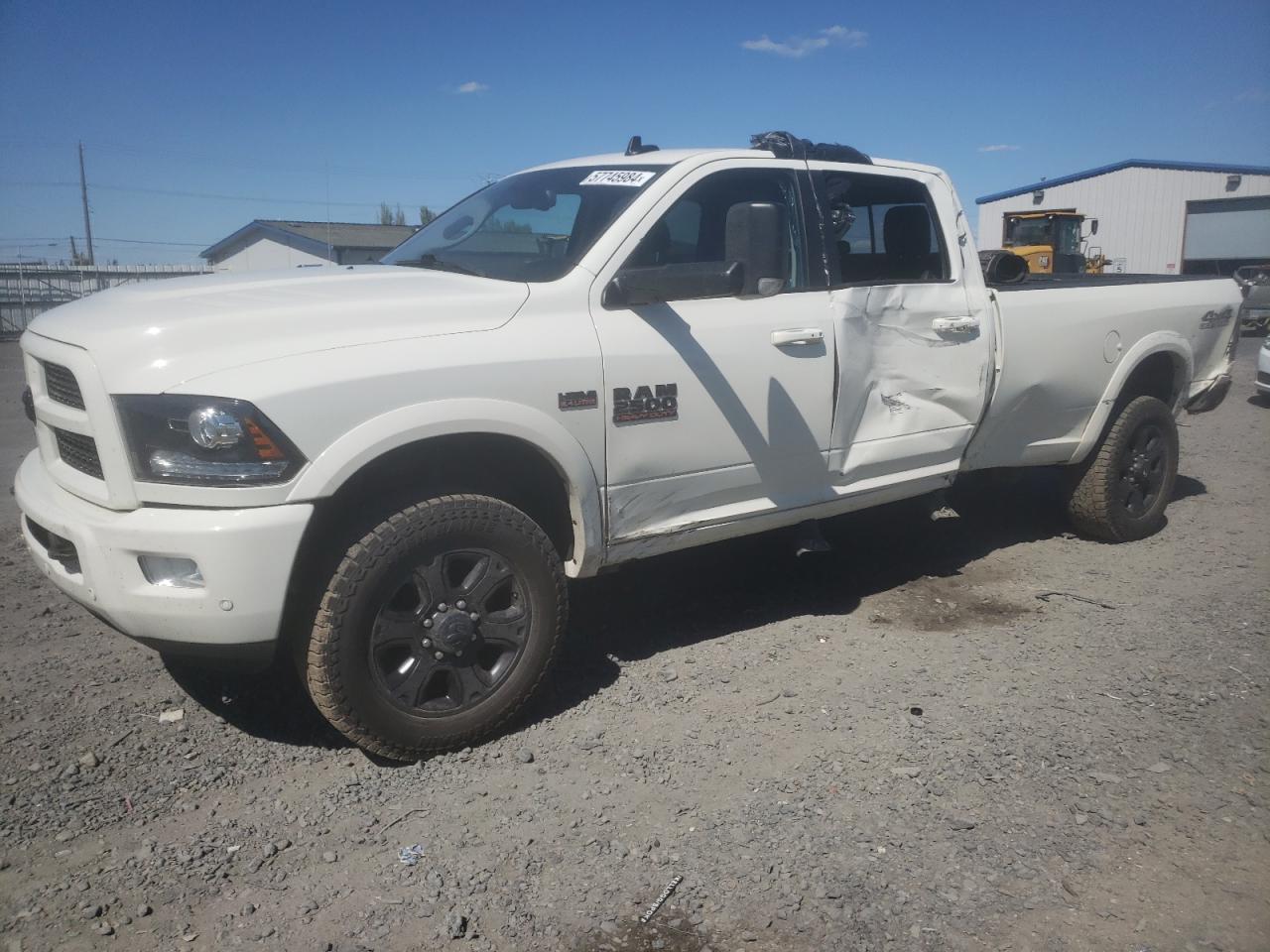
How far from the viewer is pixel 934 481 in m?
4.86

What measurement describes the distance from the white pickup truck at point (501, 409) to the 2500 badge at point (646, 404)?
1 centimetres

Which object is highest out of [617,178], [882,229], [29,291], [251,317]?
[617,178]

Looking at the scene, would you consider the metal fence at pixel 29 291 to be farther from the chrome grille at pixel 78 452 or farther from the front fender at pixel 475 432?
the front fender at pixel 475 432

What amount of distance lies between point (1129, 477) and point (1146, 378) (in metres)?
0.62

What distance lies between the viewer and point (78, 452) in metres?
3.22

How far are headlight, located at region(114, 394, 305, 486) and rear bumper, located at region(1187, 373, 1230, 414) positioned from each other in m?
5.57

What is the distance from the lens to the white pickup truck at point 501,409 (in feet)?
9.59

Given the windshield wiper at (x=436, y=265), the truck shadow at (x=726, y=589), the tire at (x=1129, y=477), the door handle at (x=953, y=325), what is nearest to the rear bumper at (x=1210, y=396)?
the tire at (x=1129, y=477)

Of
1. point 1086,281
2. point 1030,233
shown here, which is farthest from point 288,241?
point 1086,281

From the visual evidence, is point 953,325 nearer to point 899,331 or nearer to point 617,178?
point 899,331

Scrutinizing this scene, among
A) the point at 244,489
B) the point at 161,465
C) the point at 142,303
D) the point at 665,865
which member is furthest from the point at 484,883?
the point at 142,303

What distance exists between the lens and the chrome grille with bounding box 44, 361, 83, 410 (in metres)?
3.15

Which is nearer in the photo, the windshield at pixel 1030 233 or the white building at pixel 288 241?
the windshield at pixel 1030 233

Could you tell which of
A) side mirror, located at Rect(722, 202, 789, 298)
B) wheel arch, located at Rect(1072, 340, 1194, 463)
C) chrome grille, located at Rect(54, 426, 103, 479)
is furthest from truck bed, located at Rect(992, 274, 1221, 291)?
chrome grille, located at Rect(54, 426, 103, 479)
